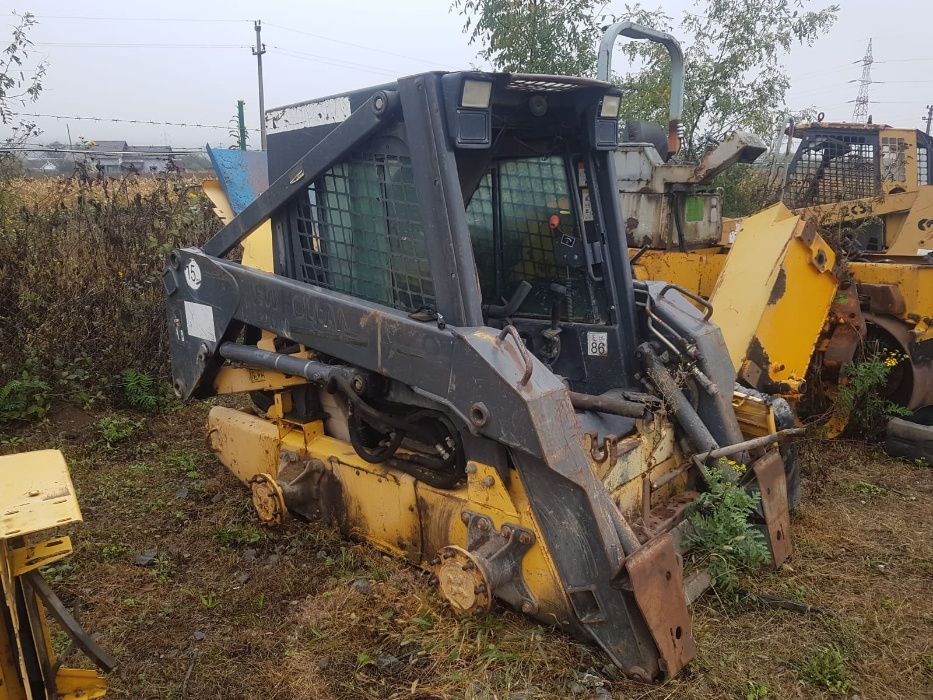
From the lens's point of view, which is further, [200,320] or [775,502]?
[200,320]

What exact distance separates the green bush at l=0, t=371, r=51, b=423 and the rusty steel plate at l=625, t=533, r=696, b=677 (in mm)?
4448

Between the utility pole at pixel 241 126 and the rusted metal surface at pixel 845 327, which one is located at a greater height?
the utility pole at pixel 241 126

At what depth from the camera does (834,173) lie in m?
8.02

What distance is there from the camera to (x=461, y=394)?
265cm

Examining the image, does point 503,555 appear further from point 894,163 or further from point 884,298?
point 894,163

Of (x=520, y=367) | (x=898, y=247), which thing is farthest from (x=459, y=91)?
(x=898, y=247)

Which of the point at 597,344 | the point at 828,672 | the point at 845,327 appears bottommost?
the point at 828,672

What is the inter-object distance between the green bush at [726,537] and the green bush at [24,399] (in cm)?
445

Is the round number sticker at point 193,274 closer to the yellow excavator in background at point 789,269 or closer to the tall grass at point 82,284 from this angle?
the tall grass at point 82,284

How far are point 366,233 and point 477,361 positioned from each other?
0.95 m

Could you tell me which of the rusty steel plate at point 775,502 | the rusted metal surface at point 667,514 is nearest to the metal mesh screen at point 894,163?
the rusty steel plate at point 775,502

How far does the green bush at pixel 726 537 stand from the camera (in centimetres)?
304

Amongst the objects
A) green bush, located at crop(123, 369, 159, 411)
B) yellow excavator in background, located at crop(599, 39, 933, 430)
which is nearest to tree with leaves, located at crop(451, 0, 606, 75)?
yellow excavator in background, located at crop(599, 39, 933, 430)

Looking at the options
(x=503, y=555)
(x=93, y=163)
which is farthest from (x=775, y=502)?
(x=93, y=163)
